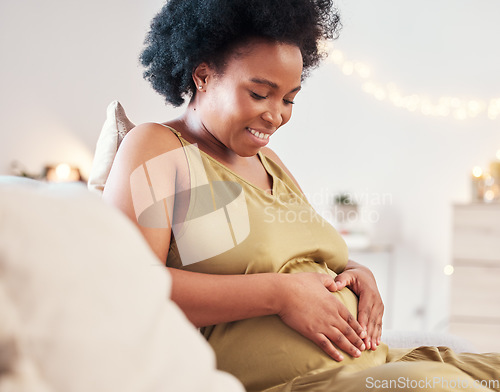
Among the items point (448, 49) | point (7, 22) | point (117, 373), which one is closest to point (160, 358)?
point (117, 373)

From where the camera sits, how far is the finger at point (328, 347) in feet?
2.78

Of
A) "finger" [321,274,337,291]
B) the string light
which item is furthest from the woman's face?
the string light

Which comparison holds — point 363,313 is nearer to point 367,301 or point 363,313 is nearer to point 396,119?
point 367,301

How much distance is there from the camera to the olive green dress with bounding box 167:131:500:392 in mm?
793

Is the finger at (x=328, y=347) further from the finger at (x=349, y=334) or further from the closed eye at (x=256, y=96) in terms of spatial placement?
the closed eye at (x=256, y=96)

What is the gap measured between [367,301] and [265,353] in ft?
0.87

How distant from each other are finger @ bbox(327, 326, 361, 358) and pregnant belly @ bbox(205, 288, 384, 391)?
0.04 feet

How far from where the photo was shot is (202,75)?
1068 mm

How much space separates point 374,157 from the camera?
3.17 meters

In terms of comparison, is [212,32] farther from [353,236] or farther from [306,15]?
[353,236]

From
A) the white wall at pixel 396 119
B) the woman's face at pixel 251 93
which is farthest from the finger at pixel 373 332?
the white wall at pixel 396 119

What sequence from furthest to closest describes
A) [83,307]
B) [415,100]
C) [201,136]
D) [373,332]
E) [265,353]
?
[415,100]
[201,136]
[373,332]
[265,353]
[83,307]

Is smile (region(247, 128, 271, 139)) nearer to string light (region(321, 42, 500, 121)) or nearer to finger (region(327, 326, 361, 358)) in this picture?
finger (region(327, 326, 361, 358))

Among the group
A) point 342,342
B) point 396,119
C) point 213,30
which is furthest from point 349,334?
point 396,119
